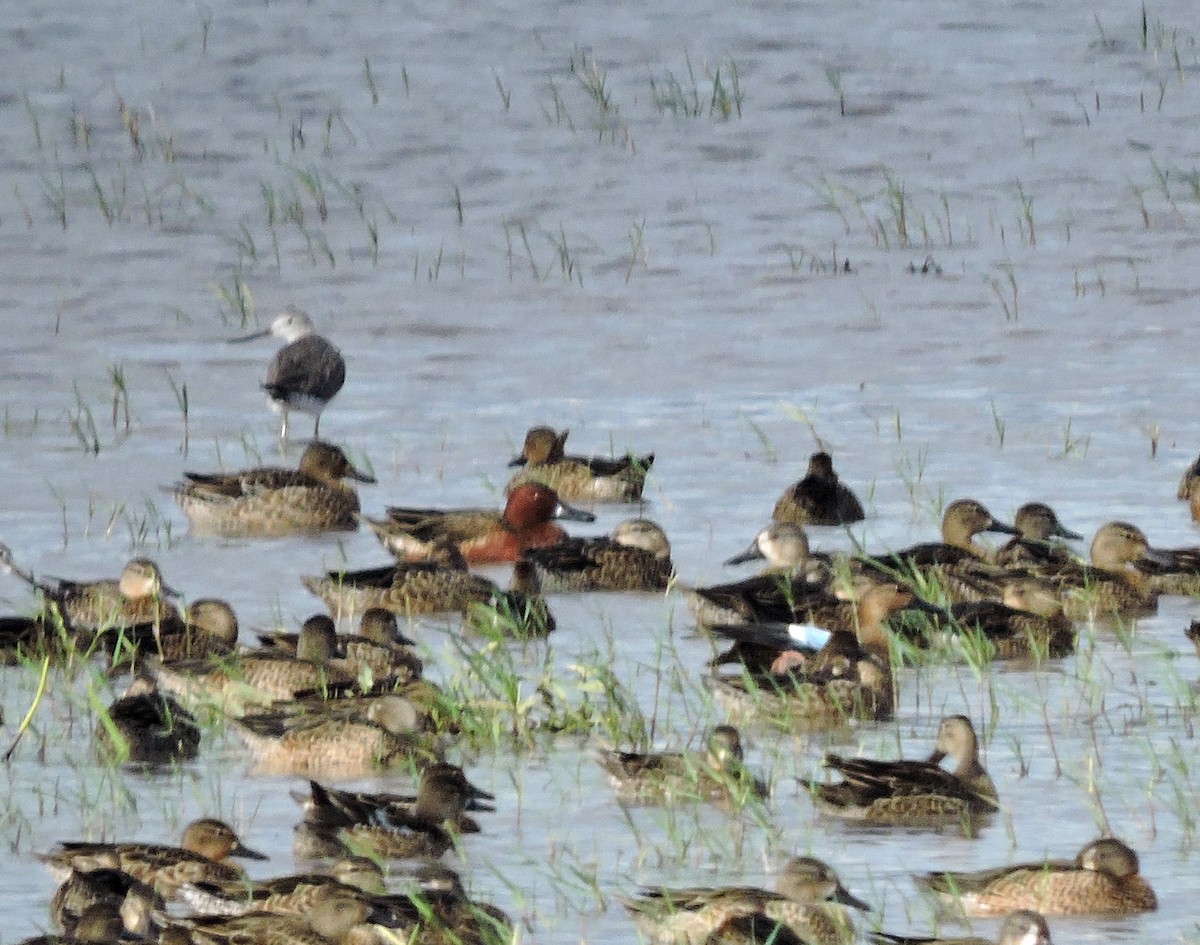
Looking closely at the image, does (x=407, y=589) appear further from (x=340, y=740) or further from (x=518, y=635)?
(x=340, y=740)

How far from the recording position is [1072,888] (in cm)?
698

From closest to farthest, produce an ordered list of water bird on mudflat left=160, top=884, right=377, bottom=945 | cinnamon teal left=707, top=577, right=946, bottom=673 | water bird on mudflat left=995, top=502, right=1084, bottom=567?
water bird on mudflat left=160, top=884, right=377, bottom=945 < cinnamon teal left=707, top=577, right=946, bottom=673 < water bird on mudflat left=995, top=502, right=1084, bottom=567

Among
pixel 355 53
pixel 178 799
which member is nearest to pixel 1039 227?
pixel 355 53

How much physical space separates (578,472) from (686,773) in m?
5.08

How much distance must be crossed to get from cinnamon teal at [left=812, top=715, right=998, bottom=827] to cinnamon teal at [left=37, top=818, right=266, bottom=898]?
1.51 meters

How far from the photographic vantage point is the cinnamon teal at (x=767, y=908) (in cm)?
658

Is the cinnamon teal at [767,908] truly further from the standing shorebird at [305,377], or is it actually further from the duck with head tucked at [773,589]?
the standing shorebird at [305,377]

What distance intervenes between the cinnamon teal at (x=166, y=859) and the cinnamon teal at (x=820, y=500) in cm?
465

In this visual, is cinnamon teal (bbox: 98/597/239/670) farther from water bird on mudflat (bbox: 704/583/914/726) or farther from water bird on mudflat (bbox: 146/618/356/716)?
water bird on mudflat (bbox: 704/583/914/726)

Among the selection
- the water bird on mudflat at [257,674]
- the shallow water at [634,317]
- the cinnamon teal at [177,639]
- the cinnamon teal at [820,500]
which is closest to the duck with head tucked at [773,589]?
the shallow water at [634,317]

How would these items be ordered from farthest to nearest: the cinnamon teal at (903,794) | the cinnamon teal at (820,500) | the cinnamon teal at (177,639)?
the cinnamon teal at (820,500) < the cinnamon teal at (177,639) < the cinnamon teal at (903,794)

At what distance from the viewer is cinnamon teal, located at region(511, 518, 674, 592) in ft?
36.2

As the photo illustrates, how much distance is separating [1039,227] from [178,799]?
12258 millimetres

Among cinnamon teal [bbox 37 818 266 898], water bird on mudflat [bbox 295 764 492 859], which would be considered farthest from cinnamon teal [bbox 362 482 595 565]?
cinnamon teal [bbox 37 818 266 898]
